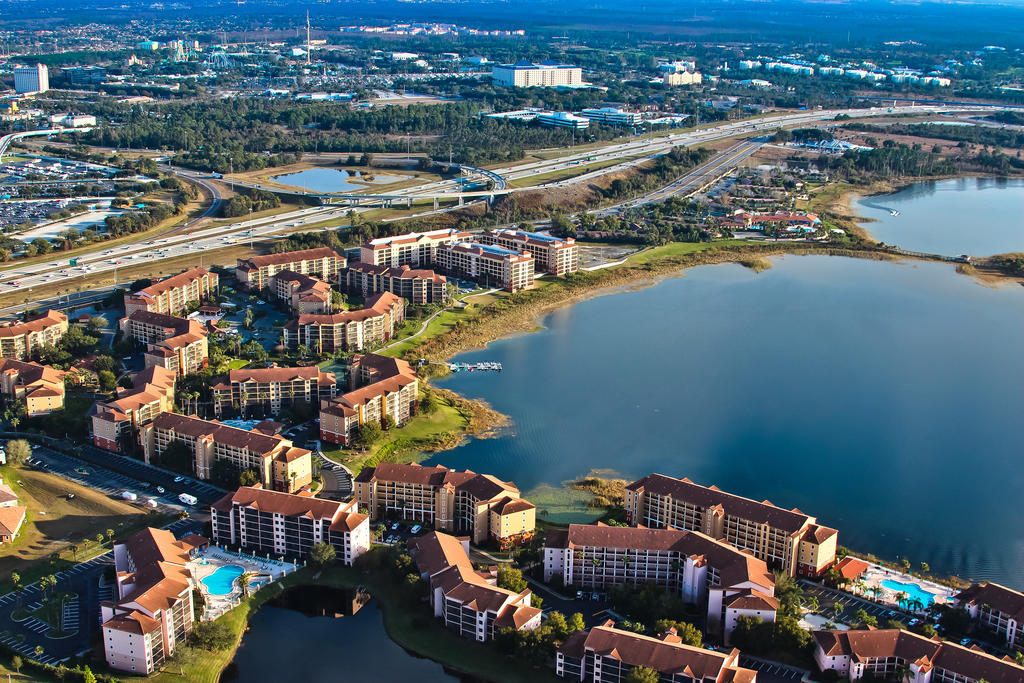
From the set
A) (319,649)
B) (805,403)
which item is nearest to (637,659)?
(319,649)

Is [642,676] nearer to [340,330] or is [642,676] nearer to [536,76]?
[340,330]

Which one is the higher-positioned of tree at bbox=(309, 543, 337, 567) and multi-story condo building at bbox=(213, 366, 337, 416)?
multi-story condo building at bbox=(213, 366, 337, 416)

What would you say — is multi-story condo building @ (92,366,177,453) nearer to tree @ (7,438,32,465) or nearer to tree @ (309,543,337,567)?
tree @ (7,438,32,465)

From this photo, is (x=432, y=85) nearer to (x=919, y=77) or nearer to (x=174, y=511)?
(x=919, y=77)

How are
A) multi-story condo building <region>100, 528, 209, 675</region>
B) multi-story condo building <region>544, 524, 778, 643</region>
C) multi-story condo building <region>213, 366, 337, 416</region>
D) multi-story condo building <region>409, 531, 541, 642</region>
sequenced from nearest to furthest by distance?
1. multi-story condo building <region>100, 528, 209, 675</region>
2. multi-story condo building <region>409, 531, 541, 642</region>
3. multi-story condo building <region>544, 524, 778, 643</region>
4. multi-story condo building <region>213, 366, 337, 416</region>

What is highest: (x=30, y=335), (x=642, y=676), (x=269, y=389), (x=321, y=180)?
(x=321, y=180)

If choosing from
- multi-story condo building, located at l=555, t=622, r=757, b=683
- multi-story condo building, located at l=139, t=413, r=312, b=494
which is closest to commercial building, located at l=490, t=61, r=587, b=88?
multi-story condo building, located at l=139, t=413, r=312, b=494

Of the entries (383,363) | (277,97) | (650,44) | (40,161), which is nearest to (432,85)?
(277,97)
